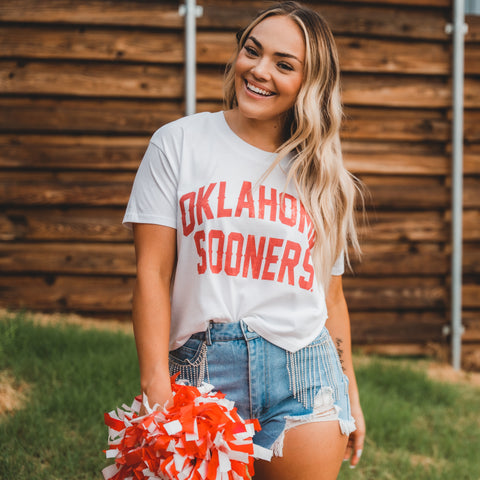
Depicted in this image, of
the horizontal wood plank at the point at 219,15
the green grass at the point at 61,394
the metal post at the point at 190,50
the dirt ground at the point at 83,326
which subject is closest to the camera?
the green grass at the point at 61,394

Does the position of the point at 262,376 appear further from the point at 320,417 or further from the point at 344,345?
the point at 344,345

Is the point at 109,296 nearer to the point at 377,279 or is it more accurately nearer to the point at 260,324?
the point at 377,279

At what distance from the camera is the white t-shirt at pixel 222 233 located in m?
1.64

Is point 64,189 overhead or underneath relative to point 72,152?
underneath

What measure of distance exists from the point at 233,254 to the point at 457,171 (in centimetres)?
422

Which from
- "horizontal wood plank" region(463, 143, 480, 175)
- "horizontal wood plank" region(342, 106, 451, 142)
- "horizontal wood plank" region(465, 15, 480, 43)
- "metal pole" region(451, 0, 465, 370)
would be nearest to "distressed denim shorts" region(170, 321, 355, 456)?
"horizontal wood plank" region(342, 106, 451, 142)

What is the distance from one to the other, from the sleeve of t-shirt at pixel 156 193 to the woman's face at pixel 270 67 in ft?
1.02

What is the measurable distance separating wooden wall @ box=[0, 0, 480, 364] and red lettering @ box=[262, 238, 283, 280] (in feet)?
11.0

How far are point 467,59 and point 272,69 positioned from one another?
14.1 feet

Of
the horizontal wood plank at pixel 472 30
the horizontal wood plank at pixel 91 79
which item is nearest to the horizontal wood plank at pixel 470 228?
the horizontal wood plank at pixel 472 30

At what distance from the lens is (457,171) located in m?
5.30

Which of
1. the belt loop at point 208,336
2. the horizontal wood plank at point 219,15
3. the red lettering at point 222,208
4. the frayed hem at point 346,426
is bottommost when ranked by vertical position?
the frayed hem at point 346,426

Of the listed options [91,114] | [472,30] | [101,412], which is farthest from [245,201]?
[472,30]

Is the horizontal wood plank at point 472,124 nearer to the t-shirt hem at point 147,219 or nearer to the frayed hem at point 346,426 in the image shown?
the frayed hem at point 346,426
